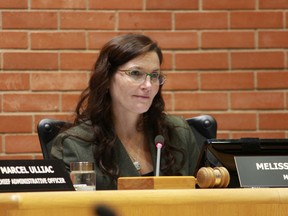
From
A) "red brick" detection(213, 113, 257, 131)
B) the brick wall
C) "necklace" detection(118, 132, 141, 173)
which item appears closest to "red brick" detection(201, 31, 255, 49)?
the brick wall

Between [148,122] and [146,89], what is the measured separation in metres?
0.23

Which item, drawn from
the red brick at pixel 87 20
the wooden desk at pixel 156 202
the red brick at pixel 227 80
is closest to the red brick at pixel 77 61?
the red brick at pixel 87 20

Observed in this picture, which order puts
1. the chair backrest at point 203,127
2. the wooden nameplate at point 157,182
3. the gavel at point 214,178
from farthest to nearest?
the chair backrest at point 203,127 < the gavel at point 214,178 < the wooden nameplate at point 157,182

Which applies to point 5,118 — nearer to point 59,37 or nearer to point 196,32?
point 59,37

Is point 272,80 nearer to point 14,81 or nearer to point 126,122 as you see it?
point 126,122

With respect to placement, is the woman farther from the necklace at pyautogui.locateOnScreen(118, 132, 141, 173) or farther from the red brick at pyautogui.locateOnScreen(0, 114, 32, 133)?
the red brick at pyautogui.locateOnScreen(0, 114, 32, 133)

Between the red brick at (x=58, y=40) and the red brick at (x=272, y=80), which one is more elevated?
the red brick at (x=58, y=40)

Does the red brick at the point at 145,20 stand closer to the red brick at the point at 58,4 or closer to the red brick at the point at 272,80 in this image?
the red brick at the point at 58,4

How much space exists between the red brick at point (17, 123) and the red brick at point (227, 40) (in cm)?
101

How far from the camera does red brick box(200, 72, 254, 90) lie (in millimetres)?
3605

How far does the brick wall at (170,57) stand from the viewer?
345 cm

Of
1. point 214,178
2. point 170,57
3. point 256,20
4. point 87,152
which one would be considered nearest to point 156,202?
point 214,178

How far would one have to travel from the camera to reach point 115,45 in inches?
117

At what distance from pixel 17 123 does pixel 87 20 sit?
64 centimetres
